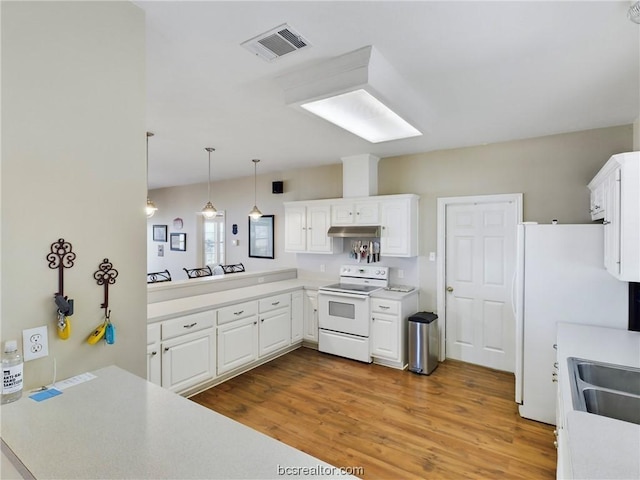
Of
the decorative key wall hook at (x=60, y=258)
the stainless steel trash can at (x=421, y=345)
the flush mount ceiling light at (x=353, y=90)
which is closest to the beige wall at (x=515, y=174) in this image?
the stainless steel trash can at (x=421, y=345)

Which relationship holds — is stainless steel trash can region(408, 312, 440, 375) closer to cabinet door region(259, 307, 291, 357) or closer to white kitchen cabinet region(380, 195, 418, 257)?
white kitchen cabinet region(380, 195, 418, 257)

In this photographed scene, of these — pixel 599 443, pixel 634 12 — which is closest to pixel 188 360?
pixel 599 443

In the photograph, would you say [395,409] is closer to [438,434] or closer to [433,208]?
[438,434]

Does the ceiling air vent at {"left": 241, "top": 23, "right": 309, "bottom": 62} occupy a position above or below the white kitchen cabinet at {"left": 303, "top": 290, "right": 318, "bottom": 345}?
Result: above

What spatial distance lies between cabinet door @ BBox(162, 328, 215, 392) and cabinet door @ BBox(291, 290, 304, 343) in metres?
1.33

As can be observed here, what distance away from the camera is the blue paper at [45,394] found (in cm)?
127

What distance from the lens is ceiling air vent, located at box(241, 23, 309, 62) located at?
1786mm

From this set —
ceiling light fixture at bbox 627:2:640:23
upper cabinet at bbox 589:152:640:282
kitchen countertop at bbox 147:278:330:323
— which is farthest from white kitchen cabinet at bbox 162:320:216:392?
ceiling light fixture at bbox 627:2:640:23

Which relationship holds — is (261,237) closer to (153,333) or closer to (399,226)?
(399,226)

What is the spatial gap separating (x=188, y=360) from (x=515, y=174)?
3961 millimetres

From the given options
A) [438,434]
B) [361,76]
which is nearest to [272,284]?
[438,434]

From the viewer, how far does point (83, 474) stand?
92cm

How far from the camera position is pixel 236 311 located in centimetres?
371

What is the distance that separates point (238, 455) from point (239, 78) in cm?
221
